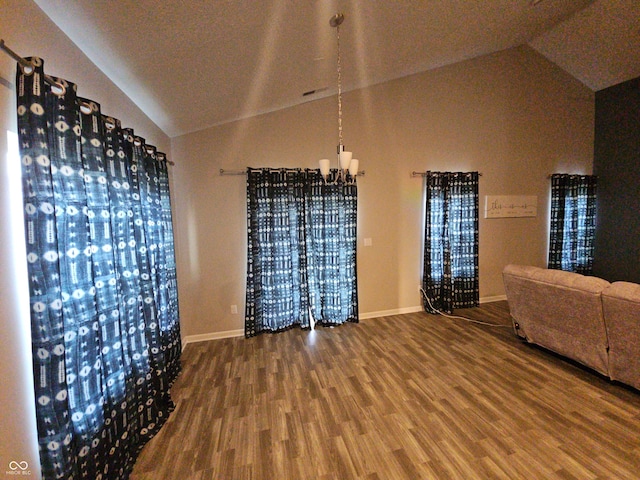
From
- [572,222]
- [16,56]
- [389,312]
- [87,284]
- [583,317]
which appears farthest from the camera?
[572,222]

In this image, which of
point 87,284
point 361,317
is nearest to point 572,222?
point 361,317

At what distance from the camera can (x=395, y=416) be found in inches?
77.1

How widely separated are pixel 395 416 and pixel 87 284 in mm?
2172

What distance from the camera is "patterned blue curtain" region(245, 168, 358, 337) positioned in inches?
131

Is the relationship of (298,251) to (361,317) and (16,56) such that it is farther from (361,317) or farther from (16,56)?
(16,56)

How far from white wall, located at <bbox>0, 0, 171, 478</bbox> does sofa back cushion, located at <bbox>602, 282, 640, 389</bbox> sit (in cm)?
369

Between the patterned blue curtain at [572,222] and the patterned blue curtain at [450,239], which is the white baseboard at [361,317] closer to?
the patterned blue curtain at [450,239]

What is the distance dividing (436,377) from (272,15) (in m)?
3.14

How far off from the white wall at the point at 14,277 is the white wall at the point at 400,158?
2064 millimetres

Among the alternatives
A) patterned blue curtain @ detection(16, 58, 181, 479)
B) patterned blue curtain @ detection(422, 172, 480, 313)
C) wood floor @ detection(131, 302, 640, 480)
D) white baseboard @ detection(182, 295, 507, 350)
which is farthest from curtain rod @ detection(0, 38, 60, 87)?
patterned blue curtain @ detection(422, 172, 480, 313)

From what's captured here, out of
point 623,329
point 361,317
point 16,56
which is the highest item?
point 16,56

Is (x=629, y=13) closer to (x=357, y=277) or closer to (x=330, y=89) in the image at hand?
(x=330, y=89)

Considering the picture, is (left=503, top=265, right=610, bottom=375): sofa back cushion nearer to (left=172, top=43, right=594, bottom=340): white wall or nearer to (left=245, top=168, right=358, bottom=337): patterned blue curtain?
(left=172, top=43, right=594, bottom=340): white wall

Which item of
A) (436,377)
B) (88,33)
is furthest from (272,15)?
(436,377)
